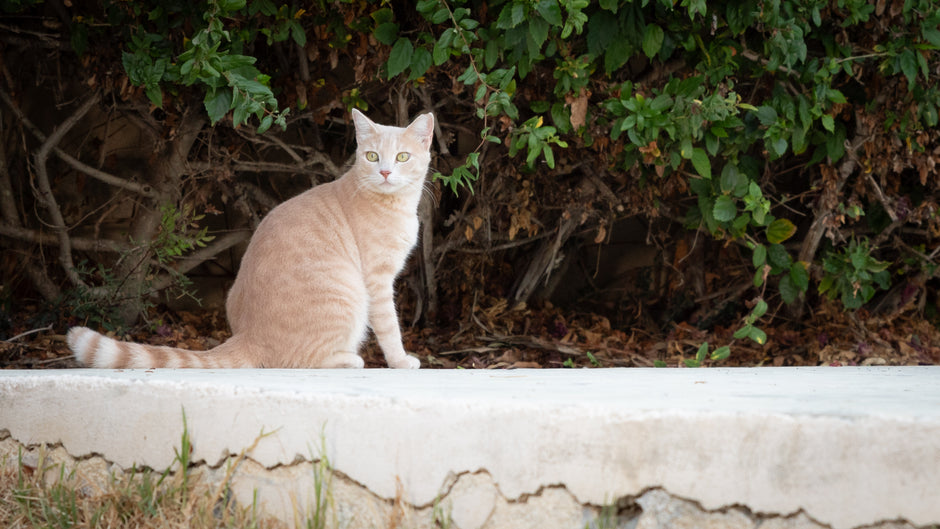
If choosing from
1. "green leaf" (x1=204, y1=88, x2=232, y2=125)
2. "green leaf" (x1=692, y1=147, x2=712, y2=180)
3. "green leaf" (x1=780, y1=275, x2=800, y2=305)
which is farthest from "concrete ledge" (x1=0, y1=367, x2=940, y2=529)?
"green leaf" (x1=780, y1=275, x2=800, y2=305)

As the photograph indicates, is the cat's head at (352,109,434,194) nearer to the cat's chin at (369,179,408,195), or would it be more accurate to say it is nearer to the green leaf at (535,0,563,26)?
the cat's chin at (369,179,408,195)

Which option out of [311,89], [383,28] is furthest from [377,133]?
[311,89]

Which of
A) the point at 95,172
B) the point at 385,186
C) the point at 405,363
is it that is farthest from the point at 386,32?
the point at 95,172

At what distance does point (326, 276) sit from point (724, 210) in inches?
62.5

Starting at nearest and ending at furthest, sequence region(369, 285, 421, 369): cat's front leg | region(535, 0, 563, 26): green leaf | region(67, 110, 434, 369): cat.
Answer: region(535, 0, 563, 26): green leaf → region(67, 110, 434, 369): cat → region(369, 285, 421, 369): cat's front leg

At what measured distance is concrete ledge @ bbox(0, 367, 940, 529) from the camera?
4.16ft

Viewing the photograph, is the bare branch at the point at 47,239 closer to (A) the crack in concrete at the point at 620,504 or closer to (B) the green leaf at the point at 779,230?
(A) the crack in concrete at the point at 620,504

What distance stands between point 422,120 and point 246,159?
165cm

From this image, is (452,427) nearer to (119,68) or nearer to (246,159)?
(119,68)

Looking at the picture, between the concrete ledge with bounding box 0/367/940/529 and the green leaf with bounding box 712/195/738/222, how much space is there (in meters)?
1.39

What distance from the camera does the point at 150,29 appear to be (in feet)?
11.0

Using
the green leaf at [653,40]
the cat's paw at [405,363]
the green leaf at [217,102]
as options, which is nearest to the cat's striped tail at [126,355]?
the cat's paw at [405,363]

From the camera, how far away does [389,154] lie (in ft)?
9.96

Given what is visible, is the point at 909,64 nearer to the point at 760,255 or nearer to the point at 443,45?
the point at 760,255
